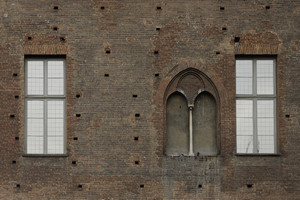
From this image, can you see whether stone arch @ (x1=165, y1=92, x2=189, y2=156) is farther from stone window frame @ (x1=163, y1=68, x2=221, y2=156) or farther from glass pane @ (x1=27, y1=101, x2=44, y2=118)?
glass pane @ (x1=27, y1=101, x2=44, y2=118)

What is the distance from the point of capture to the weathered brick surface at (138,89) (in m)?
18.9

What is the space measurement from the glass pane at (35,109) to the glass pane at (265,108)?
5.60m

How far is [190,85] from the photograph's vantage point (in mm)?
19406

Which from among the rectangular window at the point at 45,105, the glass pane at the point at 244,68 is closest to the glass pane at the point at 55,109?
the rectangular window at the point at 45,105

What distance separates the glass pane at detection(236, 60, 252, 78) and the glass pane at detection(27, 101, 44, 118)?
16.9 feet

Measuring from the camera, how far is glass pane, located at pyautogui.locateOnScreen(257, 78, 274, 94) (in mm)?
19484

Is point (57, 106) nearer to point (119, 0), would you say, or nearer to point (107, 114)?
point (107, 114)

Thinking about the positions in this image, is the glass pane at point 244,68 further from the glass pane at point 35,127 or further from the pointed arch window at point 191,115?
the glass pane at point 35,127

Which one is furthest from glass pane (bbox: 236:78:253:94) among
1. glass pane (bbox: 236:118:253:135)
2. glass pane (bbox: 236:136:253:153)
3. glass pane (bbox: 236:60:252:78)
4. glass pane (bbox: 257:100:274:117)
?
glass pane (bbox: 236:136:253:153)

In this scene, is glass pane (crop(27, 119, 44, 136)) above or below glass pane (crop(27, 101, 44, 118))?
below

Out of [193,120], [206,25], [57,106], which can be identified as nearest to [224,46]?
[206,25]

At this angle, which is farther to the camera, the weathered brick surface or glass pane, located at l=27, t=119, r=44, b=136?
glass pane, located at l=27, t=119, r=44, b=136

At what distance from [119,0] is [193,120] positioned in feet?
12.0

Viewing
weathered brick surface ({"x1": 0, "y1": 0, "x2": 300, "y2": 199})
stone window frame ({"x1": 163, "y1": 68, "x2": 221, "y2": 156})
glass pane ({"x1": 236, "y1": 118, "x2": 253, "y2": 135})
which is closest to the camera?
weathered brick surface ({"x1": 0, "y1": 0, "x2": 300, "y2": 199})
